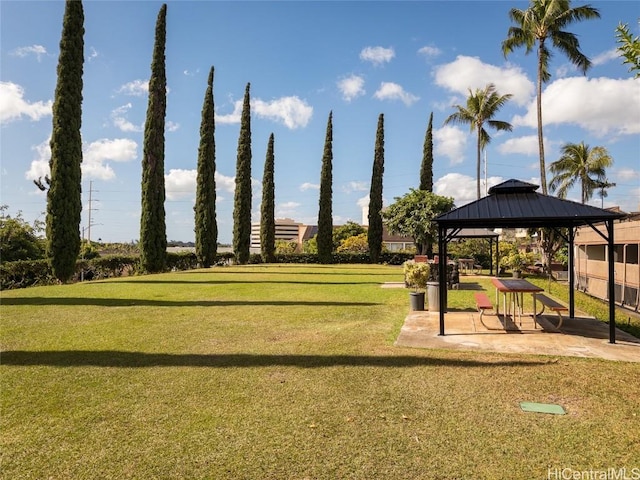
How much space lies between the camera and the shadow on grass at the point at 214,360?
590cm

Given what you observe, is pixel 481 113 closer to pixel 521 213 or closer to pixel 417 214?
pixel 417 214

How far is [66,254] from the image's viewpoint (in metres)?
17.1

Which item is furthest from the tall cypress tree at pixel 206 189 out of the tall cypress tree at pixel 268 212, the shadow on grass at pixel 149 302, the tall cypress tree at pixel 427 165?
the tall cypress tree at pixel 427 165

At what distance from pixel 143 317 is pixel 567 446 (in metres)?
8.69

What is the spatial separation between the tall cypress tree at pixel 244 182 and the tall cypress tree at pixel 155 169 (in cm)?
1038

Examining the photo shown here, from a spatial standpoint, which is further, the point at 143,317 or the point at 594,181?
the point at 594,181

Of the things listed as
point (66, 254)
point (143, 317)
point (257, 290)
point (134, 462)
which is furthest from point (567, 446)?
point (66, 254)

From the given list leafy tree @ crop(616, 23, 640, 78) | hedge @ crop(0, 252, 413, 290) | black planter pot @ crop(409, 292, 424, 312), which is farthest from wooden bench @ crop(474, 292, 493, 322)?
hedge @ crop(0, 252, 413, 290)

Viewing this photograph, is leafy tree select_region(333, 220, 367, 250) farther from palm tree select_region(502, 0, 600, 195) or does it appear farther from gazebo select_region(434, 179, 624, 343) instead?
gazebo select_region(434, 179, 624, 343)

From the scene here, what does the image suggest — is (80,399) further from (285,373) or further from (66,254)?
(66,254)

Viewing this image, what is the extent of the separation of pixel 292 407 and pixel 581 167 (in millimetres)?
47240

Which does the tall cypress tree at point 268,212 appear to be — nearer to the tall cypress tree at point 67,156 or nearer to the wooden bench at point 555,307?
the tall cypress tree at point 67,156

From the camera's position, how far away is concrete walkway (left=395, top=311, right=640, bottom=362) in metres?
6.59

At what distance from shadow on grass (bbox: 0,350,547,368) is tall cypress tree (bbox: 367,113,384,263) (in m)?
29.6
